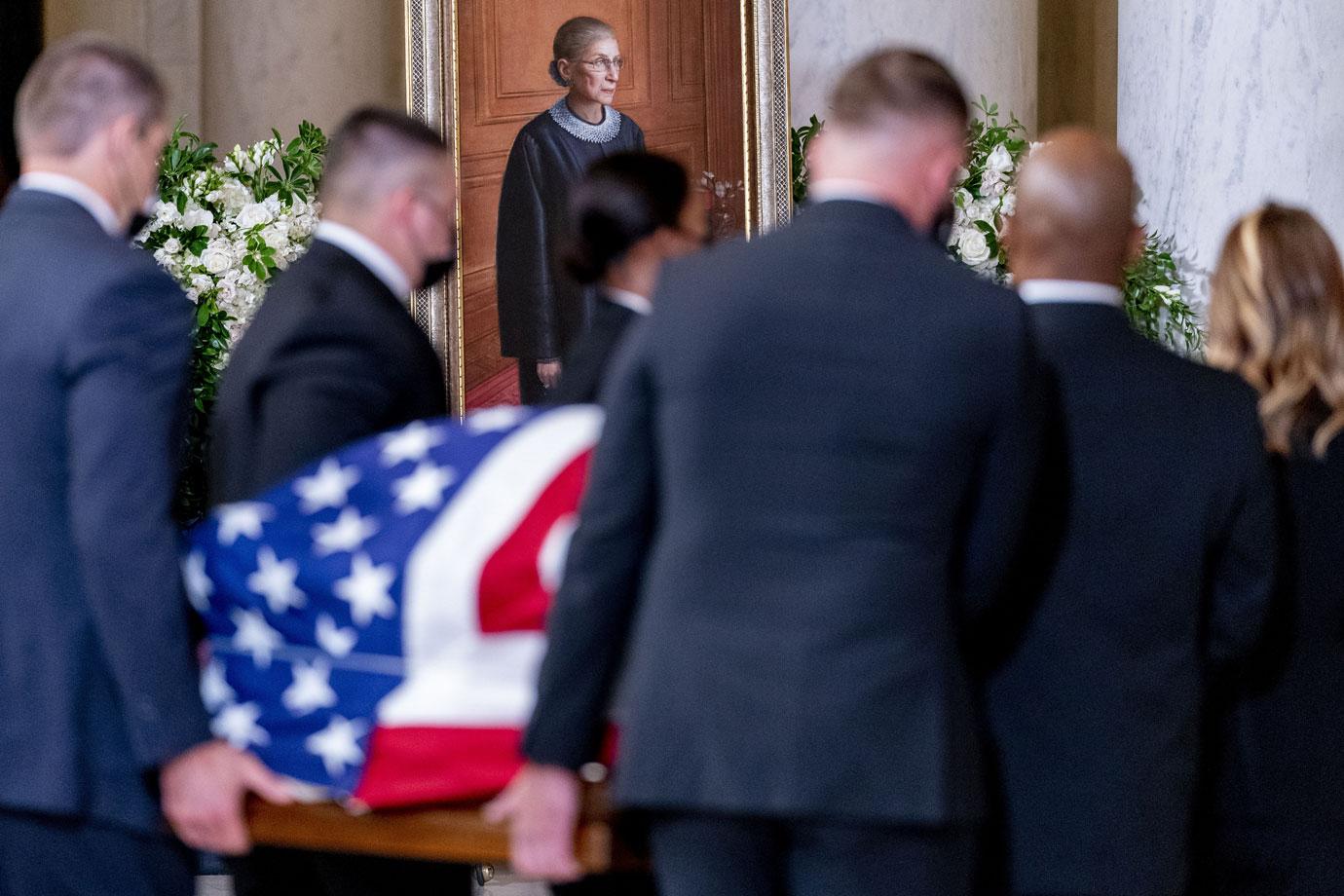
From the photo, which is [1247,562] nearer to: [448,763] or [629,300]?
[629,300]

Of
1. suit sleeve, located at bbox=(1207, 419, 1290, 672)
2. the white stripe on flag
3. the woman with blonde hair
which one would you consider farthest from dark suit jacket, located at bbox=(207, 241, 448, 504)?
the woman with blonde hair

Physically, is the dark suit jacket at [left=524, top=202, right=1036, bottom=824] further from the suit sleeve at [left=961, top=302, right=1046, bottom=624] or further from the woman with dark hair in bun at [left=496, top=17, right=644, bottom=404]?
the woman with dark hair in bun at [left=496, top=17, right=644, bottom=404]

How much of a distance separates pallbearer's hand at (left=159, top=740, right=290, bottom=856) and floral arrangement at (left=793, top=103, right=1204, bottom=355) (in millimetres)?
3461

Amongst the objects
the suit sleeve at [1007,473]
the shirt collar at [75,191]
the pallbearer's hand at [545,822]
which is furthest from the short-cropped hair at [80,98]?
the suit sleeve at [1007,473]

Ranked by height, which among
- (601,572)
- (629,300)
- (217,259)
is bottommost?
(601,572)

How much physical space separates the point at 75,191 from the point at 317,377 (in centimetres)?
50

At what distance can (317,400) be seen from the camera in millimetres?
2934

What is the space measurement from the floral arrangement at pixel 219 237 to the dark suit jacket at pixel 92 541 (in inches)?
103

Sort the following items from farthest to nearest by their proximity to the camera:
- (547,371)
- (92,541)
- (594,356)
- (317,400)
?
(547,371) → (594,356) → (317,400) → (92,541)

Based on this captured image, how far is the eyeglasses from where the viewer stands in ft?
20.2

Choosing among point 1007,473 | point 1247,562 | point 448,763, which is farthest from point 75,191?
point 1247,562

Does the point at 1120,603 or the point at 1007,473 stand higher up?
the point at 1007,473

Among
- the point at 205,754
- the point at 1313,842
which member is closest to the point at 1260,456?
the point at 1313,842

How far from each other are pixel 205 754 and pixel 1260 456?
5.83 feet
